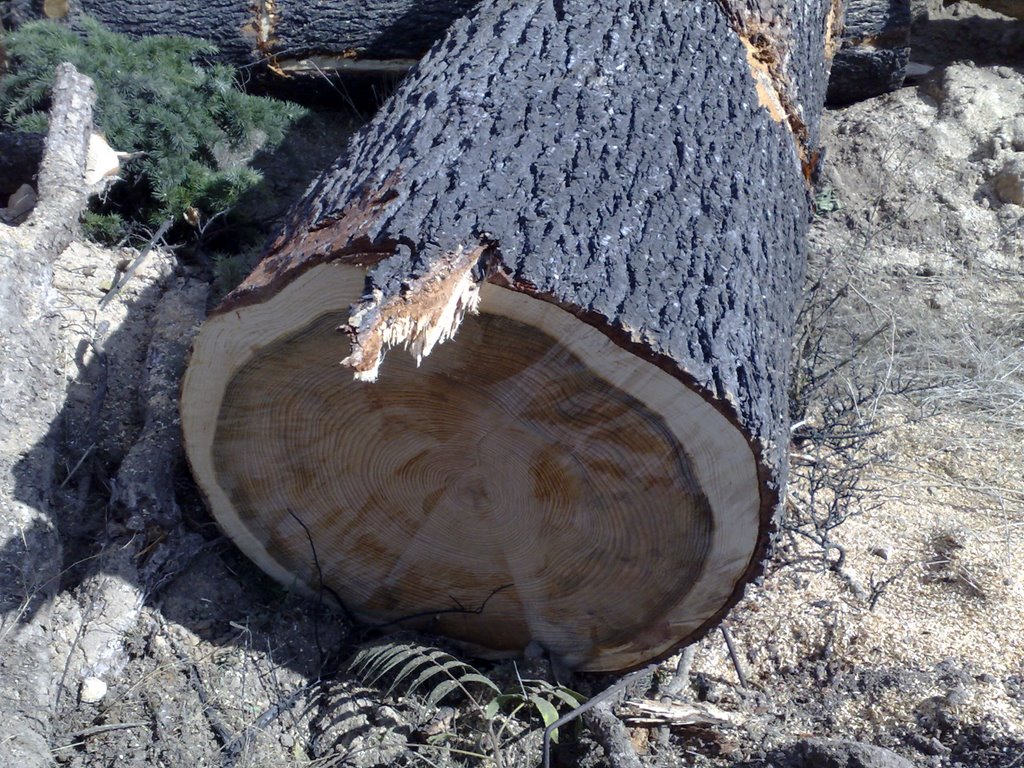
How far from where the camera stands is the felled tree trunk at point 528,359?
204 centimetres

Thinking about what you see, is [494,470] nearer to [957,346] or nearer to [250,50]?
[957,346]

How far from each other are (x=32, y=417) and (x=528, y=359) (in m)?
1.43

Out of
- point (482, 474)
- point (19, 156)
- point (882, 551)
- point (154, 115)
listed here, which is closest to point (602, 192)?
point (482, 474)

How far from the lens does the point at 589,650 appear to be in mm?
2605

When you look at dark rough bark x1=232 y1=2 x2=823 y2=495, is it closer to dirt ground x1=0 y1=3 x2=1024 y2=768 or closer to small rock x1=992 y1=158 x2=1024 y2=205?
dirt ground x1=0 y1=3 x2=1024 y2=768

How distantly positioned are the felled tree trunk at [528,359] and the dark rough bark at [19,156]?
5.00 ft

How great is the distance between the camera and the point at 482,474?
7.89ft

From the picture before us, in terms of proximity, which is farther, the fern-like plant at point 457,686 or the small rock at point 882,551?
the small rock at point 882,551

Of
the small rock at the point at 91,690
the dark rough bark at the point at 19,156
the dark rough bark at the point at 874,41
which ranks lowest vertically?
the small rock at the point at 91,690

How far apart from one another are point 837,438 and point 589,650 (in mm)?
1139

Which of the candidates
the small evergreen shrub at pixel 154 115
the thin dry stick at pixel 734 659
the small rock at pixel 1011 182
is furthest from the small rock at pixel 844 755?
the small rock at pixel 1011 182

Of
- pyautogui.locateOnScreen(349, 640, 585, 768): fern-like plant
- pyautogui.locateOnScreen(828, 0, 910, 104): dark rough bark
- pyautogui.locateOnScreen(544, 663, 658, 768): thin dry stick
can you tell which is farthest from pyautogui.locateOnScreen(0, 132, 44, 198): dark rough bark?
pyautogui.locateOnScreen(828, 0, 910, 104): dark rough bark

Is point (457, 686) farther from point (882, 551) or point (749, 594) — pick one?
point (882, 551)

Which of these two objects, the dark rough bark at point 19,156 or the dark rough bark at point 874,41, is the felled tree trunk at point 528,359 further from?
the dark rough bark at point 874,41
